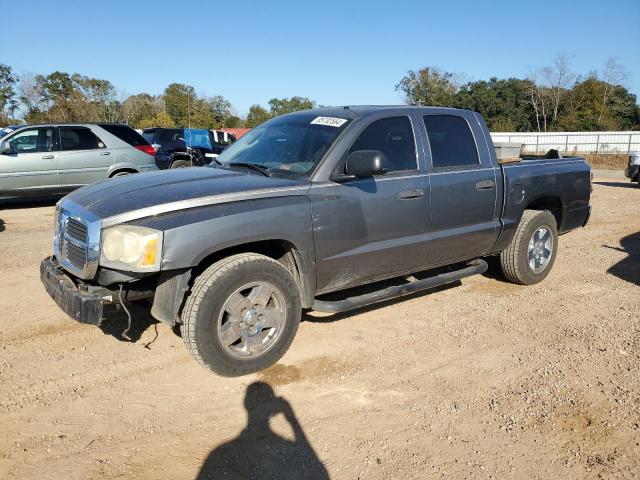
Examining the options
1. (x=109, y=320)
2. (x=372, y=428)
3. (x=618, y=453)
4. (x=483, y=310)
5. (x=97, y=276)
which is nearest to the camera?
(x=618, y=453)

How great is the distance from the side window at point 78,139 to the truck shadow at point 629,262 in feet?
31.3

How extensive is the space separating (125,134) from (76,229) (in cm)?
817

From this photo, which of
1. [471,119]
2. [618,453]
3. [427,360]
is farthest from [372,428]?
[471,119]

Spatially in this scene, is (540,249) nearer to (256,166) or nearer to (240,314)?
(256,166)

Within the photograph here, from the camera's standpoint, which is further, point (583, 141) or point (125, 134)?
point (583, 141)

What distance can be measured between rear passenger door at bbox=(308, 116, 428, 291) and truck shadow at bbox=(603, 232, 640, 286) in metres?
3.04

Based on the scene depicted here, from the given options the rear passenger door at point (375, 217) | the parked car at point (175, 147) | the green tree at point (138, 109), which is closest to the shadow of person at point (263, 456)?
the rear passenger door at point (375, 217)

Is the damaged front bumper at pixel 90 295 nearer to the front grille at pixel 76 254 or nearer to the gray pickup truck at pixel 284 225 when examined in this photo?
the gray pickup truck at pixel 284 225

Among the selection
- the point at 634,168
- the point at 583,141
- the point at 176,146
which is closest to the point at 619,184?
the point at 634,168

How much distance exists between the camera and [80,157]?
34.4 feet

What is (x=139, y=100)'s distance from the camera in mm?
50094

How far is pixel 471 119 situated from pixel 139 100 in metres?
50.3

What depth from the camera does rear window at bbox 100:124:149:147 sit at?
10.9 m

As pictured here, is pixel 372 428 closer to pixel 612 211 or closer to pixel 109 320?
pixel 109 320
